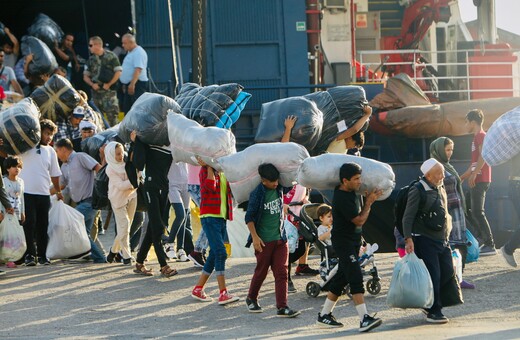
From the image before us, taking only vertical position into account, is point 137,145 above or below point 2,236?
above

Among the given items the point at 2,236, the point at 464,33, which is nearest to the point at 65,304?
the point at 2,236

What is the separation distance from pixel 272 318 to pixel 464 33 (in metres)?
18.5

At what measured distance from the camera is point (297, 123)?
501 inches

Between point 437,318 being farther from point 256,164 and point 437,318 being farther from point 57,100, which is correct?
point 57,100

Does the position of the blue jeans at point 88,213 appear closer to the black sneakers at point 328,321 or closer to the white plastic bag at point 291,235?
the white plastic bag at point 291,235

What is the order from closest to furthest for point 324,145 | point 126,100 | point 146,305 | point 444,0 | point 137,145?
point 146,305 < point 137,145 < point 324,145 < point 126,100 < point 444,0

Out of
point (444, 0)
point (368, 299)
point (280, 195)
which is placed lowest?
point (368, 299)

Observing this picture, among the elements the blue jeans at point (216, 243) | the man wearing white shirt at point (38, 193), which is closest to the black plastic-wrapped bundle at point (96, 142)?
the man wearing white shirt at point (38, 193)

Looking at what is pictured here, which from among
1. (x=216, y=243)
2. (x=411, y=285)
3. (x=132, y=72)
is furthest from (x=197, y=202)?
(x=132, y=72)

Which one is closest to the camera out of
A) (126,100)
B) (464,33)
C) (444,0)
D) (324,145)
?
(324,145)

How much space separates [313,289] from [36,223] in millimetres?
3877

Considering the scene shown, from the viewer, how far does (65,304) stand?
11328 mm

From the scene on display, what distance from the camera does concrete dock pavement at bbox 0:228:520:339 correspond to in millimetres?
9945

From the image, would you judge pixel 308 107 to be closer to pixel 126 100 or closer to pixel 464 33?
pixel 126 100
